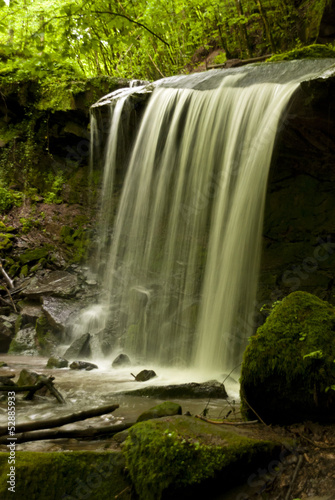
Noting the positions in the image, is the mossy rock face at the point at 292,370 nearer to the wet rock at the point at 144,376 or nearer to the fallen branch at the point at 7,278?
the wet rock at the point at 144,376

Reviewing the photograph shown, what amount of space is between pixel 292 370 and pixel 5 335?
23.3 feet

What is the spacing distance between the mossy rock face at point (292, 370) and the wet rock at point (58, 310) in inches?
240

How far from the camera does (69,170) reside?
11.7 metres

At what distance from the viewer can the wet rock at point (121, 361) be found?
7436 mm

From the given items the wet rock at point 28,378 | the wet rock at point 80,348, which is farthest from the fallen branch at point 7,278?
the wet rock at point 28,378

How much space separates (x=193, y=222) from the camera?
27.7 feet

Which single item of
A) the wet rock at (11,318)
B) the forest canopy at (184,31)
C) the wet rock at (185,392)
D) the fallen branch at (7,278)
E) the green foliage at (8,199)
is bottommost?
the wet rock at (185,392)

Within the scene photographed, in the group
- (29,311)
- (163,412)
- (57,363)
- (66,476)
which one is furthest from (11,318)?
(66,476)

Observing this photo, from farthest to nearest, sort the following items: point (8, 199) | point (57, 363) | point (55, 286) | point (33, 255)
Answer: point (8, 199)
point (33, 255)
point (55, 286)
point (57, 363)

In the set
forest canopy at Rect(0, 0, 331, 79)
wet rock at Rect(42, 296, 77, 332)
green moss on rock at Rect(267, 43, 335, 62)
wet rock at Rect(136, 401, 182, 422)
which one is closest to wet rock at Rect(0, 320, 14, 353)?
wet rock at Rect(42, 296, 77, 332)

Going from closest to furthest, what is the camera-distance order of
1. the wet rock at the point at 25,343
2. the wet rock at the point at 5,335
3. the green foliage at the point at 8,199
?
the wet rock at the point at 25,343, the wet rock at the point at 5,335, the green foliage at the point at 8,199

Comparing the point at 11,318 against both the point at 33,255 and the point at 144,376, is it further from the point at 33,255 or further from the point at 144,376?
the point at 144,376

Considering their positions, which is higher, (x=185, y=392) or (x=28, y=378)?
(x=28, y=378)

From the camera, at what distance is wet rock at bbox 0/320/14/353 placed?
332 inches
